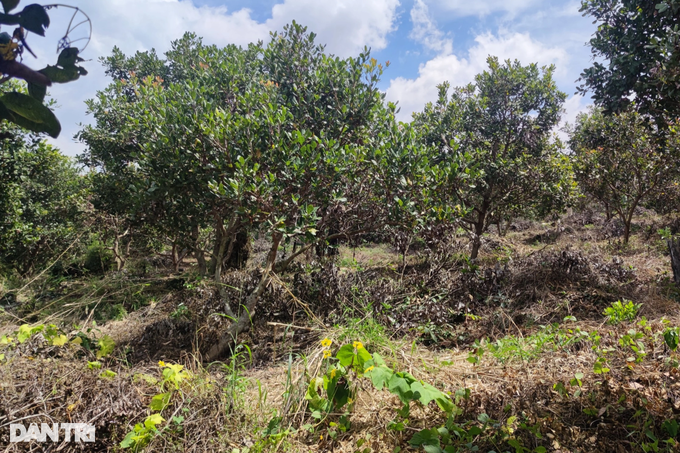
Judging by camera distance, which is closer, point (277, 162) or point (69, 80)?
point (69, 80)

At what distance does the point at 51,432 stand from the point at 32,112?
6.70 ft

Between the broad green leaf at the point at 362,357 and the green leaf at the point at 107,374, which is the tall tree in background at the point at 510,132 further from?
the green leaf at the point at 107,374

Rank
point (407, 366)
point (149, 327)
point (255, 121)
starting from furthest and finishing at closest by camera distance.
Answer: point (149, 327), point (255, 121), point (407, 366)

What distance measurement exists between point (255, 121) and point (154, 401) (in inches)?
123

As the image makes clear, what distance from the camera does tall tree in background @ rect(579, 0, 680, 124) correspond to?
3.77 metres

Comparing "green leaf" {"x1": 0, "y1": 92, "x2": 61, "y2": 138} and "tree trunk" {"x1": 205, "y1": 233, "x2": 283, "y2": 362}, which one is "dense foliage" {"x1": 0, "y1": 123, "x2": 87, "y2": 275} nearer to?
"tree trunk" {"x1": 205, "y1": 233, "x2": 283, "y2": 362}

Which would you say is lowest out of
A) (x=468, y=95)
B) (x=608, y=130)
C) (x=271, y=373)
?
(x=271, y=373)

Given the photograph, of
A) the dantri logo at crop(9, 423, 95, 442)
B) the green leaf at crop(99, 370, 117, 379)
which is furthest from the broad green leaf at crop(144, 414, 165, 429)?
the green leaf at crop(99, 370, 117, 379)

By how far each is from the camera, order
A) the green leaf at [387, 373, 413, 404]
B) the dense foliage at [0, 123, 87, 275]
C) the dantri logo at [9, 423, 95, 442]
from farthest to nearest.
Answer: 1. the dense foliage at [0, 123, 87, 275]
2. the green leaf at [387, 373, 413, 404]
3. the dantri logo at [9, 423, 95, 442]

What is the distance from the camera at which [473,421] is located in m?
2.23

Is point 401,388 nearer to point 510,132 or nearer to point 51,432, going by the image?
point 51,432

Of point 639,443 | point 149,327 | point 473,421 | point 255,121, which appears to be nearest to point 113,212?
point 149,327

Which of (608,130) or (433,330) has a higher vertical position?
(608,130)

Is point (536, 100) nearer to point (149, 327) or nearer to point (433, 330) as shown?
point (433, 330)
